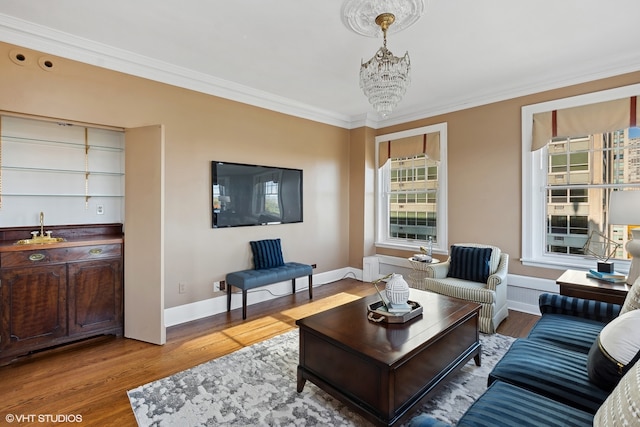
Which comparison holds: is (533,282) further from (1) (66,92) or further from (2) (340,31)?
(1) (66,92)

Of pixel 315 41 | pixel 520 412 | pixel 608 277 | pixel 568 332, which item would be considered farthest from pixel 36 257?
pixel 608 277

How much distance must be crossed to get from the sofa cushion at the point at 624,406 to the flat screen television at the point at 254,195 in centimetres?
371

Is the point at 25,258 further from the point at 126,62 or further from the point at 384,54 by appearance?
the point at 384,54

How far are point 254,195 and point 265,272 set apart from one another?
1.08 meters

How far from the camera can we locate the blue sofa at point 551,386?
1.21 m

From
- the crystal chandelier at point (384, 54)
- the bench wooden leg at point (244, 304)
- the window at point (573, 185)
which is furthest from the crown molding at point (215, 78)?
the bench wooden leg at point (244, 304)

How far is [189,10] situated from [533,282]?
465 centimetres

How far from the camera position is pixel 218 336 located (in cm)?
326

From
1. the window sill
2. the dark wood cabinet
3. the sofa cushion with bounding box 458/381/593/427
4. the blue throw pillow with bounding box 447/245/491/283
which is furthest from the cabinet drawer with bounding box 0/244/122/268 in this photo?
the window sill

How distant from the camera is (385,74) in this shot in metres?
2.34

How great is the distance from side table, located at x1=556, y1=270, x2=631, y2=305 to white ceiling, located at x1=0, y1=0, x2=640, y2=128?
7.28 feet

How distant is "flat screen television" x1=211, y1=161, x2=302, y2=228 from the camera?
3.98 meters

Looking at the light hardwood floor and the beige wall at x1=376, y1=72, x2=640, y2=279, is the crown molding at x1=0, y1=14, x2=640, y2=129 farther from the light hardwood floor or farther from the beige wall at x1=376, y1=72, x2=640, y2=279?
the light hardwood floor

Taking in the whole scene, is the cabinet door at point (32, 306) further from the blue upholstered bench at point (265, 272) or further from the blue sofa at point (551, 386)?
the blue sofa at point (551, 386)
